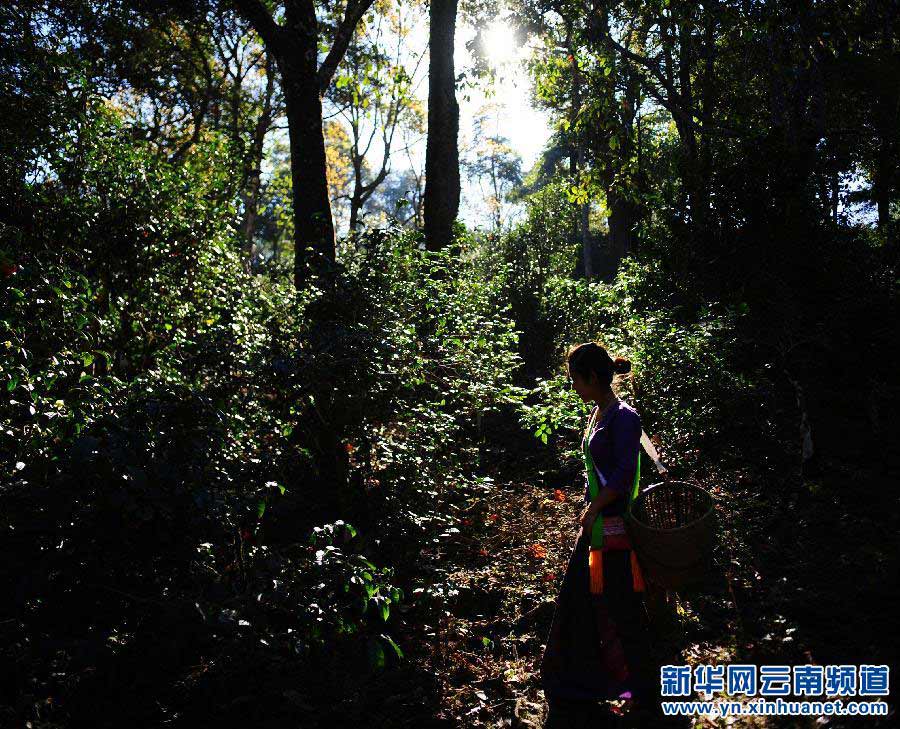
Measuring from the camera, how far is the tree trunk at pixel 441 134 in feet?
36.4

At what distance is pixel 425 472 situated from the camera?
551cm

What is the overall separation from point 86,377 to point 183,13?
1215 cm

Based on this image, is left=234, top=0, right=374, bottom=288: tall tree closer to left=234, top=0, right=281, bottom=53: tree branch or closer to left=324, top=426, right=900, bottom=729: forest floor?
left=234, top=0, right=281, bottom=53: tree branch

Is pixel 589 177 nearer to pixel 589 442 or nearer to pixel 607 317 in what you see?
pixel 607 317

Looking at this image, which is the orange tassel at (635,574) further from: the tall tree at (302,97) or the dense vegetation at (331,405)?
the tall tree at (302,97)

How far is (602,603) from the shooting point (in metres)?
3.64

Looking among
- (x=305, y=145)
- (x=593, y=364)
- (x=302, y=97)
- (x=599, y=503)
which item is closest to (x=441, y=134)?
(x=302, y=97)

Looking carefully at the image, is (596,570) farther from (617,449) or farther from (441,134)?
(441,134)

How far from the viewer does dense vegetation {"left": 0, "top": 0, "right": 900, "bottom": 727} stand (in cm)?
315

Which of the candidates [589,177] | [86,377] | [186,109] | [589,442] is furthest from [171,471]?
[186,109]

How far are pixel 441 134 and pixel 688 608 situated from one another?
8834 millimetres

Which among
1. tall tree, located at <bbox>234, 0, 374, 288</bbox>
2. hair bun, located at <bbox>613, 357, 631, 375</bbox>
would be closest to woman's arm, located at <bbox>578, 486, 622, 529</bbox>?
hair bun, located at <bbox>613, 357, 631, 375</bbox>

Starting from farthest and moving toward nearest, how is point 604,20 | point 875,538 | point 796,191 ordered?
point 604,20 → point 796,191 → point 875,538

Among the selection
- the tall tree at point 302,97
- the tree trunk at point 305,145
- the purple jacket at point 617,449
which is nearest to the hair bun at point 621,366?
the purple jacket at point 617,449
